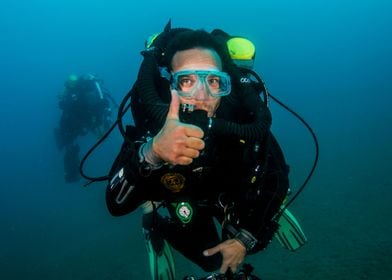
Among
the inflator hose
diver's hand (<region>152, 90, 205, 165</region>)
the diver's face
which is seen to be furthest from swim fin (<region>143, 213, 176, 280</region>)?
diver's hand (<region>152, 90, 205, 165</region>)

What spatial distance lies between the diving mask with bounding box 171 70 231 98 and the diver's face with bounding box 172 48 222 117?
39 millimetres

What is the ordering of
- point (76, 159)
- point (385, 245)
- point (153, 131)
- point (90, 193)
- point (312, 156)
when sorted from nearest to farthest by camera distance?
1. point (153, 131)
2. point (385, 245)
3. point (76, 159)
4. point (312, 156)
5. point (90, 193)

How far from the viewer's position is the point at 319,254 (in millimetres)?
7145

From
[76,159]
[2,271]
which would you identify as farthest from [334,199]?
[2,271]

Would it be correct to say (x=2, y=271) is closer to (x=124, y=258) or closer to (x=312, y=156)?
(x=124, y=258)

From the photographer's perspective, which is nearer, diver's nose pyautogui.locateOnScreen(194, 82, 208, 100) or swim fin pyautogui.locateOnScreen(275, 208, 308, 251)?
diver's nose pyautogui.locateOnScreen(194, 82, 208, 100)

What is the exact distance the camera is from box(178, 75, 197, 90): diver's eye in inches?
113

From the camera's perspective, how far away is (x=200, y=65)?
298 centimetres

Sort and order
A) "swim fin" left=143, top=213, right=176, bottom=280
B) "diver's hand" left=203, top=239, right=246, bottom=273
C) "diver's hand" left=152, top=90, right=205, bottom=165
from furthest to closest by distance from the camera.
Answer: "swim fin" left=143, top=213, right=176, bottom=280 < "diver's hand" left=203, top=239, right=246, bottom=273 < "diver's hand" left=152, top=90, right=205, bottom=165

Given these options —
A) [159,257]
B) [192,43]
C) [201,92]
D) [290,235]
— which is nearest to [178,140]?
[201,92]

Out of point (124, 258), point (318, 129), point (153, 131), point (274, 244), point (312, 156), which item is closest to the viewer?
point (153, 131)

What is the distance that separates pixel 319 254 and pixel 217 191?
187 inches

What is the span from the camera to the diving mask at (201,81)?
2818 mm

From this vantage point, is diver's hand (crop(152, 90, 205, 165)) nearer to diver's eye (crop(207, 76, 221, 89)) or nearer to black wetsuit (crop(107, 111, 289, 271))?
black wetsuit (crop(107, 111, 289, 271))
